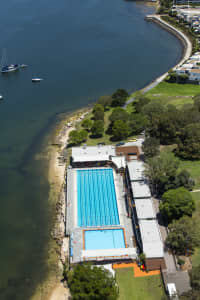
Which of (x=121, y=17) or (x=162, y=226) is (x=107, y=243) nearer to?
(x=162, y=226)

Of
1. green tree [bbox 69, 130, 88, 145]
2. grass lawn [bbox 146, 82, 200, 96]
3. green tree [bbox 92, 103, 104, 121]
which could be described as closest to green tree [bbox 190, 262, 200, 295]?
green tree [bbox 69, 130, 88, 145]

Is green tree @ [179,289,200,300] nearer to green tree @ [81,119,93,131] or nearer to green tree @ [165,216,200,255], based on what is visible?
green tree @ [165,216,200,255]

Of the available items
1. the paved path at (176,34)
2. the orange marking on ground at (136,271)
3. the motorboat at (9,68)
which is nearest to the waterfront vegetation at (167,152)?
the orange marking on ground at (136,271)

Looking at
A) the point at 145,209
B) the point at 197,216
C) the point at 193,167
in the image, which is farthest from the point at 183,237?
the point at 193,167

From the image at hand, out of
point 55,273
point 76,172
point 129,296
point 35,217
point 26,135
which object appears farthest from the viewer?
point 26,135

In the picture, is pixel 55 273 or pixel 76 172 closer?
pixel 55 273

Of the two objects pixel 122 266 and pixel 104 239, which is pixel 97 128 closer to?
pixel 104 239

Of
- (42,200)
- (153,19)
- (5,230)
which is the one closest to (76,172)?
(42,200)
